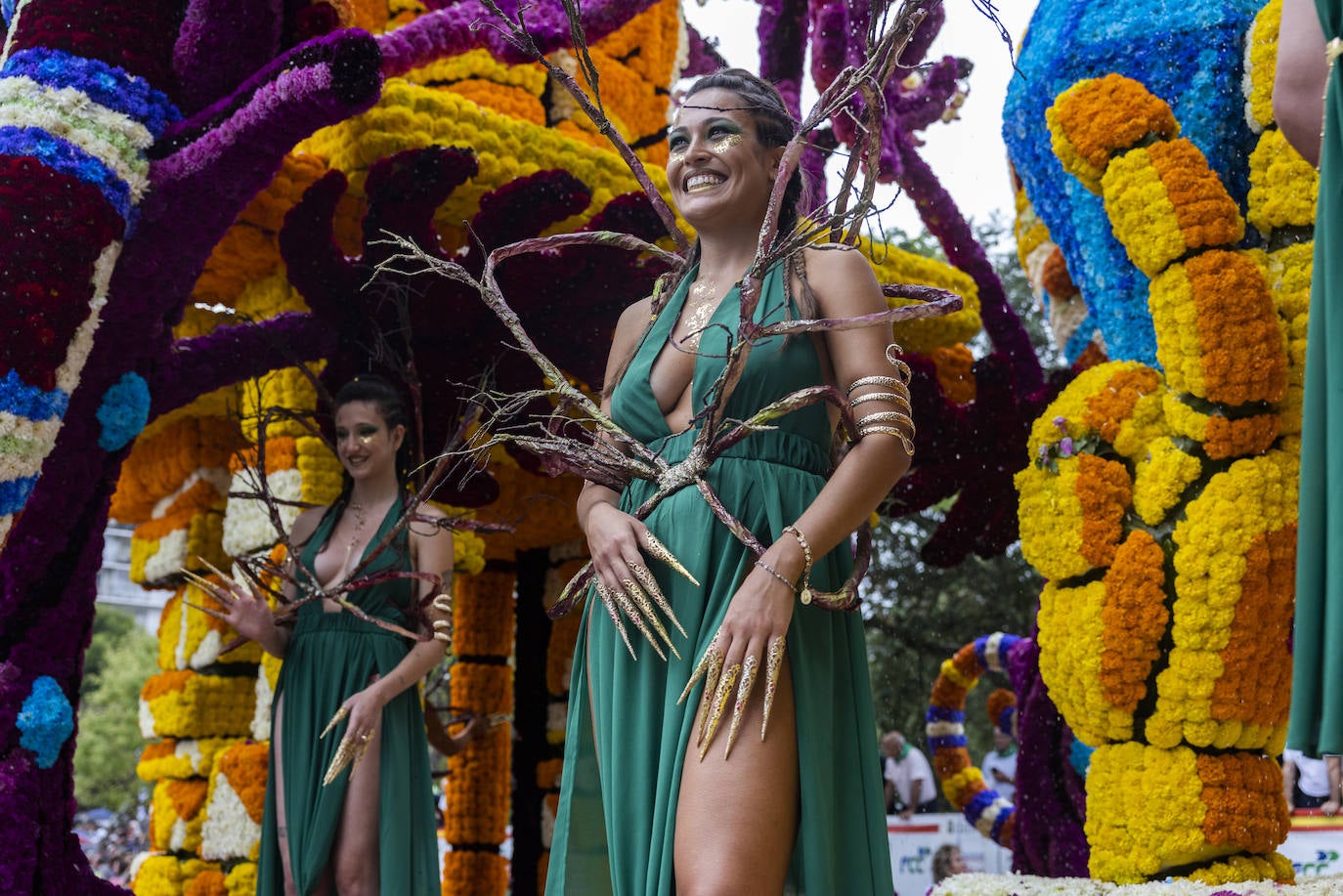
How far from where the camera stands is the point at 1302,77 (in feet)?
6.15

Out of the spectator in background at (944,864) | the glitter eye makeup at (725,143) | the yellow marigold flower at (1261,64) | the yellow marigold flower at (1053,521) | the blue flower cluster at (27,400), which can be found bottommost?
the spectator in background at (944,864)

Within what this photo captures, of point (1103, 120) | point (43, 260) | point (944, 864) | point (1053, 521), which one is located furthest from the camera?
point (944, 864)

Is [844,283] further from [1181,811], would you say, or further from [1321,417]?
[1181,811]

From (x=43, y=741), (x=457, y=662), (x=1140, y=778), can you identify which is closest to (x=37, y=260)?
(x=43, y=741)

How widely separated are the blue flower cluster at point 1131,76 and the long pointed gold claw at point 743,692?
3.25 meters

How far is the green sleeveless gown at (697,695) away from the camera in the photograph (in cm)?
226

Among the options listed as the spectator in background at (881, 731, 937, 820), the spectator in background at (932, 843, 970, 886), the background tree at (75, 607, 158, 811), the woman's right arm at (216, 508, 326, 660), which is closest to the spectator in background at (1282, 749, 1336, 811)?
the spectator in background at (932, 843, 970, 886)

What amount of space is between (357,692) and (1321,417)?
3.06 metres

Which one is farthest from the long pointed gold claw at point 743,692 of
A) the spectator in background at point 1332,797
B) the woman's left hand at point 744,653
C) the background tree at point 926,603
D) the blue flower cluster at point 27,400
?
the background tree at point 926,603

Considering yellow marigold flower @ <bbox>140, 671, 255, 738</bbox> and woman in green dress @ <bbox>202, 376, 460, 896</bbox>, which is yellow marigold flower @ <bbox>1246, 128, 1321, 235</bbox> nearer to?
woman in green dress @ <bbox>202, 376, 460, 896</bbox>

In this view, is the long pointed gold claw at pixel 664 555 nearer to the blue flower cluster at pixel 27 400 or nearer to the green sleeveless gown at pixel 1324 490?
the green sleeveless gown at pixel 1324 490

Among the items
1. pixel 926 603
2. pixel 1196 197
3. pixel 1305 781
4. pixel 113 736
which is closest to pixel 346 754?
pixel 1196 197

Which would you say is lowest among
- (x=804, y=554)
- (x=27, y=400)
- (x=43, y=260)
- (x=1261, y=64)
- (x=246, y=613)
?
(x=804, y=554)

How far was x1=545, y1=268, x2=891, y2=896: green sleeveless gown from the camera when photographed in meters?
2.26
